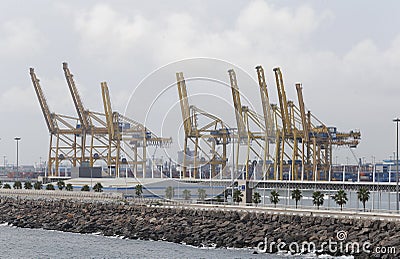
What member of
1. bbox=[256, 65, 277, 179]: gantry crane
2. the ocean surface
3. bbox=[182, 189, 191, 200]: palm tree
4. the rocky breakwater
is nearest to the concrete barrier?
the rocky breakwater

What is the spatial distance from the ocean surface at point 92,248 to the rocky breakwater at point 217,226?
1.24 m

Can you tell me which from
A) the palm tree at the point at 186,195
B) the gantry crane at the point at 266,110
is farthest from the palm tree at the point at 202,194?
the gantry crane at the point at 266,110

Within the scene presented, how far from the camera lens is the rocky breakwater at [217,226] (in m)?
36.0

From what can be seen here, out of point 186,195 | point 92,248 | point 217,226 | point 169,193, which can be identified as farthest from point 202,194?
point 92,248

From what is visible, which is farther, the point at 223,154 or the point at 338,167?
the point at 338,167

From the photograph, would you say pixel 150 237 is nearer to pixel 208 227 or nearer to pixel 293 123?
pixel 208 227

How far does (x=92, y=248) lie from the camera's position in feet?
134

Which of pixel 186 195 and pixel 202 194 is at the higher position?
pixel 202 194

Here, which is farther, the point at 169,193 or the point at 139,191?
the point at 139,191

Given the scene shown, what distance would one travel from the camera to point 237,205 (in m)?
49.5

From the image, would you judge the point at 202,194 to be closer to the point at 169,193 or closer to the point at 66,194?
the point at 169,193

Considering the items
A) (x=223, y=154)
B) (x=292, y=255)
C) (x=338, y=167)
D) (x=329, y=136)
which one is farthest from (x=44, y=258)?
(x=338, y=167)

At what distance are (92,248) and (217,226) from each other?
709 cm

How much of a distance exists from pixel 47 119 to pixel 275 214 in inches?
2515
